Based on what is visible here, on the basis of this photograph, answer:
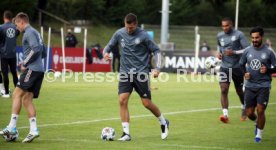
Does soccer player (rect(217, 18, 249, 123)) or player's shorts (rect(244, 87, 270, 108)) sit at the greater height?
soccer player (rect(217, 18, 249, 123))

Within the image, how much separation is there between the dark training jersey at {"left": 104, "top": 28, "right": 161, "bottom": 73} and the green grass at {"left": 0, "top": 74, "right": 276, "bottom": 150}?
1.36 meters

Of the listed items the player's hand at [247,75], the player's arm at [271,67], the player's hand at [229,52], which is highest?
the player's hand at [229,52]

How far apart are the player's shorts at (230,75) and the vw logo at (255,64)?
12.7ft

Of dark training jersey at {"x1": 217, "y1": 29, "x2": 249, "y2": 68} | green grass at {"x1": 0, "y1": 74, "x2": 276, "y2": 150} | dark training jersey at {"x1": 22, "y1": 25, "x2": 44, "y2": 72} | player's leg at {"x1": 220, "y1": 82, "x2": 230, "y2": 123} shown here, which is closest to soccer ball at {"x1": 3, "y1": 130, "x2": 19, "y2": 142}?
green grass at {"x1": 0, "y1": 74, "x2": 276, "y2": 150}

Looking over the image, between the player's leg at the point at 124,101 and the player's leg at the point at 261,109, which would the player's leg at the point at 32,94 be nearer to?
the player's leg at the point at 124,101

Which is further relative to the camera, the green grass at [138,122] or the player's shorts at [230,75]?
the player's shorts at [230,75]

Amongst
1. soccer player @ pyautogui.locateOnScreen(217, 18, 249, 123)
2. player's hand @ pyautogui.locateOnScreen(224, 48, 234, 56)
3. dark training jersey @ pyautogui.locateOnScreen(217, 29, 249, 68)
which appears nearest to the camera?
player's hand @ pyautogui.locateOnScreen(224, 48, 234, 56)

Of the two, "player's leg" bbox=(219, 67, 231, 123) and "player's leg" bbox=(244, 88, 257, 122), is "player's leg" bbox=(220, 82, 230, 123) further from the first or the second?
"player's leg" bbox=(244, 88, 257, 122)

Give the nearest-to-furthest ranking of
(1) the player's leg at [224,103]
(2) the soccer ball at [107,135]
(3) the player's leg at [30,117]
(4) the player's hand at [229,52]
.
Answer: (3) the player's leg at [30,117]
(2) the soccer ball at [107,135]
(1) the player's leg at [224,103]
(4) the player's hand at [229,52]

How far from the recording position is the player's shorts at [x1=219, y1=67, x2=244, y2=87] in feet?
60.0

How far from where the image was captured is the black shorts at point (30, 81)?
13.9 m

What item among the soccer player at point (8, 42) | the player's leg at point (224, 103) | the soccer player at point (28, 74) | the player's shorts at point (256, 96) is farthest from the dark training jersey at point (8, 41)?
the player's shorts at point (256, 96)
